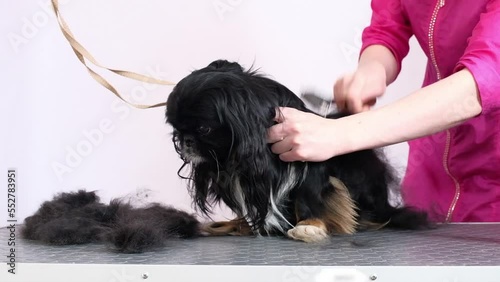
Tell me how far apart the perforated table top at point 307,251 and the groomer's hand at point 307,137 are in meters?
0.14

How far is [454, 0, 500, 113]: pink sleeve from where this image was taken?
107cm

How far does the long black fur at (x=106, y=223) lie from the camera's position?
1.02m

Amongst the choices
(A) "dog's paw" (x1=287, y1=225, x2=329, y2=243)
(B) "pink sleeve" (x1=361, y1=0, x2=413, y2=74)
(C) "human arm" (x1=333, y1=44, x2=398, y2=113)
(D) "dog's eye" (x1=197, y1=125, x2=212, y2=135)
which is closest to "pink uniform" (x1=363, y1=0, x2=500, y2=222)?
(B) "pink sleeve" (x1=361, y1=0, x2=413, y2=74)

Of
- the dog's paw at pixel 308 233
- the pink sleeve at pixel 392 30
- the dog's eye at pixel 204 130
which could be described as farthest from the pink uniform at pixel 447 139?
the dog's eye at pixel 204 130

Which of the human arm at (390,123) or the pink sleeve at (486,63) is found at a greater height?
the pink sleeve at (486,63)

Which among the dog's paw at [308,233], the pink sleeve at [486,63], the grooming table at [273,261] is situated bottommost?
the grooming table at [273,261]

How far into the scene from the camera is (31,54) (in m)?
2.19

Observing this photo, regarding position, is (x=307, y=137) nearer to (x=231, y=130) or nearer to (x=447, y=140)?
(x=231, y=130)

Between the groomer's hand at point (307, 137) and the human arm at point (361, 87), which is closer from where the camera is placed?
the groomer's hand at point (307, 137)

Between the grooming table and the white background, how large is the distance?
108 centimetres

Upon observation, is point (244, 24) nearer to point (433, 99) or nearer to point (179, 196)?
point (179, 196)

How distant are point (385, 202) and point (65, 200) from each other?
1.97 feet

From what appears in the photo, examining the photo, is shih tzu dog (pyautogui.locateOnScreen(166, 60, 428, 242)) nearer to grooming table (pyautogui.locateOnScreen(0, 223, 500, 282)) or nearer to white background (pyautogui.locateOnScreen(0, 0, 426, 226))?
grooming table (pyautogui.locateOnScreen(0, 223, 500, 282))

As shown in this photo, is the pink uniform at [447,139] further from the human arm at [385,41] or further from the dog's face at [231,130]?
the dog's face at [231,130]
